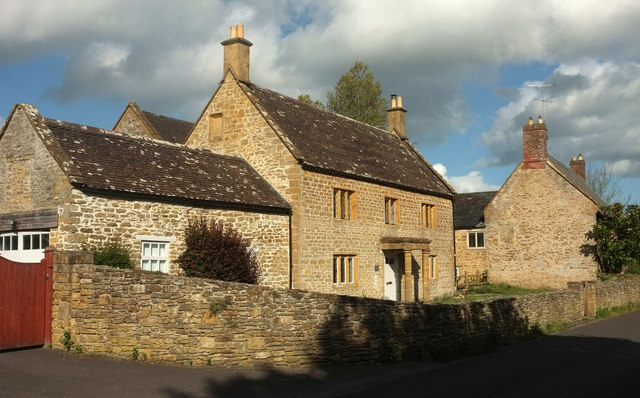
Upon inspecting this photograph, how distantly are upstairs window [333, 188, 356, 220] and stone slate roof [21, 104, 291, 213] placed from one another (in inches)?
109

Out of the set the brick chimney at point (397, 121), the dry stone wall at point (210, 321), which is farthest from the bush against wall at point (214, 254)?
the brick chimney at point (397, 121)

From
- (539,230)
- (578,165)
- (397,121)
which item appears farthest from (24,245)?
(578,165)

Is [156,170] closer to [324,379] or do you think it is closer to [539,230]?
[324,379]

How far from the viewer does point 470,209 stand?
1673 inches

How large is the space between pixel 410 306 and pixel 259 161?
34.2 feet

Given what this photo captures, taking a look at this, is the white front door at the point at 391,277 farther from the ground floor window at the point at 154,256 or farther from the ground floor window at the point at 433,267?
the ground floor window at the point at 154,256

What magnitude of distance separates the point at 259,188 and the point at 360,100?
28.4 metres

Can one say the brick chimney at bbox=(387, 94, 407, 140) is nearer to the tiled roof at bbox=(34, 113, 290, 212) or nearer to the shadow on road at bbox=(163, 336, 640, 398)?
the tiled roof at bbox=(34, 113, 290, 212)

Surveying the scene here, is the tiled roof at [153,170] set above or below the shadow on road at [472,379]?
above

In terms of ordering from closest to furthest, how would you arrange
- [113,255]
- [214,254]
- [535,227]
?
[113,255], [214,254], [535,227]

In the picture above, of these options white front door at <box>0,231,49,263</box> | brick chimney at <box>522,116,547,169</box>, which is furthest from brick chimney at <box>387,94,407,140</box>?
white front door at <box>0,231,49,263</box>

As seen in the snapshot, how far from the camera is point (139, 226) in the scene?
17.2 m

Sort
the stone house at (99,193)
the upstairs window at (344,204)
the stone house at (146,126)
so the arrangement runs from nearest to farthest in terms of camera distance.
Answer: the stone house at (99,193) < the upstairs window at (344,204) < the stone house at (146,126)

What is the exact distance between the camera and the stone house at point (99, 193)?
15859mm
